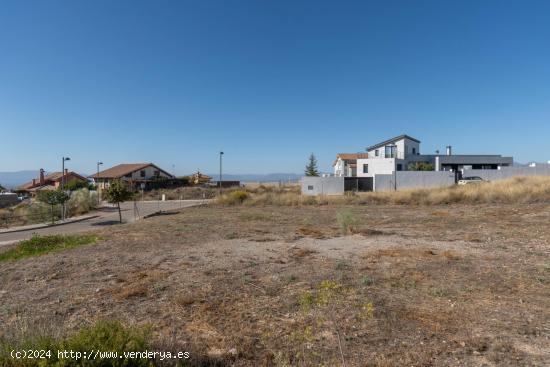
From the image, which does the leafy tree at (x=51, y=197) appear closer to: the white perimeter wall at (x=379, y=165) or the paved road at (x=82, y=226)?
the paved road at (x=82, y=226)

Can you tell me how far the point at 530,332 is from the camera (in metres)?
3.97

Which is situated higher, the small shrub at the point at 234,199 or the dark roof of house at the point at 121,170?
the dark roof of house at the point at 121,170

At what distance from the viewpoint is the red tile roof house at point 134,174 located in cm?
5991

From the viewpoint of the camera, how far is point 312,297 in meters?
5.18

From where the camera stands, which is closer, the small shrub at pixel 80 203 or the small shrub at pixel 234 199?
the small shrub at pixel 234 199

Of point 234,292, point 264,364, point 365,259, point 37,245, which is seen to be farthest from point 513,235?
point 37,245

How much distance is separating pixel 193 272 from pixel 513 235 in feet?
32.3

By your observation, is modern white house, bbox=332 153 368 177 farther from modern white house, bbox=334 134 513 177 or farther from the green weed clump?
the green weed clump

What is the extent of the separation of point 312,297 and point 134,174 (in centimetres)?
6230

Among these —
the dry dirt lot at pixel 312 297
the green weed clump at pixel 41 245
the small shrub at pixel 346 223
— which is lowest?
the green weed clump at pixel 41 245

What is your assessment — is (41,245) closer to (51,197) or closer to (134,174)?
(51,197)

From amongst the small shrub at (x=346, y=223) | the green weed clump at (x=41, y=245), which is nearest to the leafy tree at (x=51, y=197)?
the green weed clump at (x=41, y=245)

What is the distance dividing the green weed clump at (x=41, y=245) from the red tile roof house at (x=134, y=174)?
159 feet

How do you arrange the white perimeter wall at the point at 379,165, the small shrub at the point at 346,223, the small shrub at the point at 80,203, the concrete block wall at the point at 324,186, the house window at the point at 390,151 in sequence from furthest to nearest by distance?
the house window at the point at 390,151 < the white perimeter wall at the point at 379,165 < the concrete block wall at the point at 324,186 < the small shrub at the point at 80,203 < the small shrub at the point at 346,223
